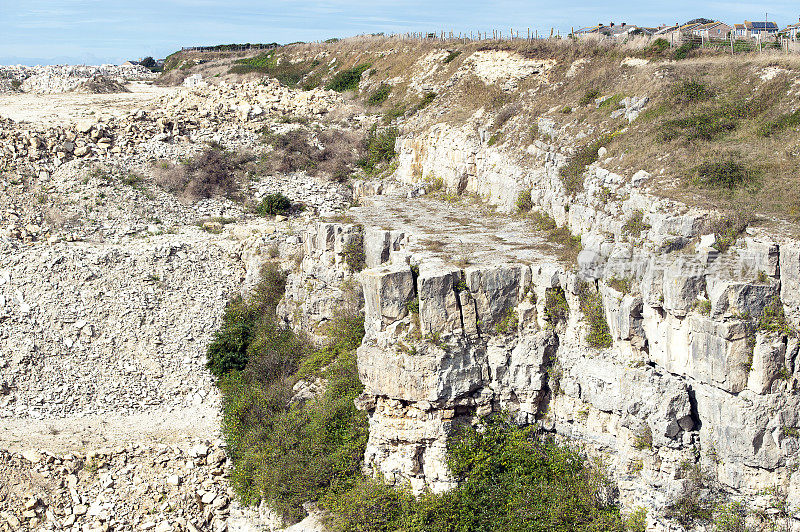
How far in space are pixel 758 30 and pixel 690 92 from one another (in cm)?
1485

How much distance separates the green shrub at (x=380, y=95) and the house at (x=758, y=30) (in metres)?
19.3

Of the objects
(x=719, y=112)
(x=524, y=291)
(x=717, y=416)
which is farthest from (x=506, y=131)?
(x=717, y=416)

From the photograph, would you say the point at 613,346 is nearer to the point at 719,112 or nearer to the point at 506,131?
the point at 719,112

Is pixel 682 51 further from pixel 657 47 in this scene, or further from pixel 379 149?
pixel 379 149

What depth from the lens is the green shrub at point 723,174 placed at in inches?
785

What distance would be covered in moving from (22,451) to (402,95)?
2898 cm

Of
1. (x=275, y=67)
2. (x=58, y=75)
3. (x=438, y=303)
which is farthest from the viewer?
(x=58, y=75)

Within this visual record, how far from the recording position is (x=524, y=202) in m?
26.8

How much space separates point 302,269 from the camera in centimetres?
2836

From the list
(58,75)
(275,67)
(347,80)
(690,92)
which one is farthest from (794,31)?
(58,75)

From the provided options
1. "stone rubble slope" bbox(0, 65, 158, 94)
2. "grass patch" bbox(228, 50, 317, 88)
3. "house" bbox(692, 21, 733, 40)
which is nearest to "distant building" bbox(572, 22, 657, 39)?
"house" bbox(692, 21, 733, 40)

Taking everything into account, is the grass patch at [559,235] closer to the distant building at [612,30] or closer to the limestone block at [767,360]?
the limestone block at [767,360]

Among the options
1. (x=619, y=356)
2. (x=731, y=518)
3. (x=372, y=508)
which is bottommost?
(x=372, y=508)

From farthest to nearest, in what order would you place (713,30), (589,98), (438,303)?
(713,30)
(589,98)
(438,303)
